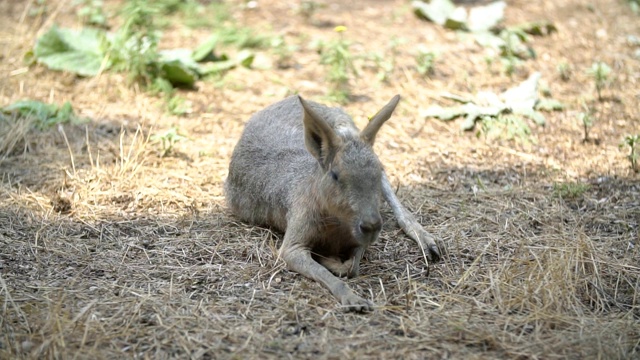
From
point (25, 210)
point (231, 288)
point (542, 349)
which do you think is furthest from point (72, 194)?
point (542, 349)

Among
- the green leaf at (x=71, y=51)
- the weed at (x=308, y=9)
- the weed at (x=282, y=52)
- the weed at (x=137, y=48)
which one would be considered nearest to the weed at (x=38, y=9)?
the green leaf at (x=71, y=51)

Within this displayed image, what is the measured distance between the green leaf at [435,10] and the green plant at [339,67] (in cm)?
174

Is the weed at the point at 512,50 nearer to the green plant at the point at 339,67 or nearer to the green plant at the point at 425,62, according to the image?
the green plant at the point at 425,62

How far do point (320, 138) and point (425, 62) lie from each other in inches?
147

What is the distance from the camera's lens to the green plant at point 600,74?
749cm

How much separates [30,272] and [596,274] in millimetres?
3438

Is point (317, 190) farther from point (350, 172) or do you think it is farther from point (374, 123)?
point (374, 123)

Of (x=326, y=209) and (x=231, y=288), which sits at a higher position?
(x=326, y=209)

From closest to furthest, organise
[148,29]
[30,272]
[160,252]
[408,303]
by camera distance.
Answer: [408,303], [30,272], [160,252], [148,29]

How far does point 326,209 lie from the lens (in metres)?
4.65

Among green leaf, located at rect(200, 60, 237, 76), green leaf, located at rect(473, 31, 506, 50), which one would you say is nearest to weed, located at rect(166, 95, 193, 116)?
Result: green leaf, located at rect(200, 60, 237, 76)

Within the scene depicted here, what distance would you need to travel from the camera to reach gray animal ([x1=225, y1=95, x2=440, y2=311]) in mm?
4398

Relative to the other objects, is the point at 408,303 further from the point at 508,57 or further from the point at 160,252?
the point at 508,57

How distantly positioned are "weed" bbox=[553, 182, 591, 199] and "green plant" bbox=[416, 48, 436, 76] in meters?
2.58
